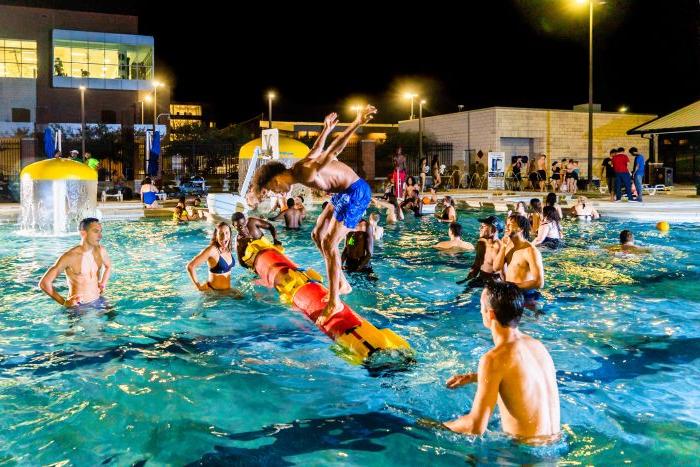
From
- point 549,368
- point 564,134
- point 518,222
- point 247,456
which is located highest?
point 564,134

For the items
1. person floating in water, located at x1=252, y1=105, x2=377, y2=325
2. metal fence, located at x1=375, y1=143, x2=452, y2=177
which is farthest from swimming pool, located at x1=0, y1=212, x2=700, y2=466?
metal fence, located at x1=375, y1=143, x2=452, y2=177

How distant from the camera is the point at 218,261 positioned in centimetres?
→ 927

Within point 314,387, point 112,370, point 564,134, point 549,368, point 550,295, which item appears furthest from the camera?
point 564,134

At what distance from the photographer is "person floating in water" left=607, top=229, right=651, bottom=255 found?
12938 millimetres

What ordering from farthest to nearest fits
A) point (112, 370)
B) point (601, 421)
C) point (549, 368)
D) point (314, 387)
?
point (112, 370), point (314, 387), point (601, 421), point (549, 368)

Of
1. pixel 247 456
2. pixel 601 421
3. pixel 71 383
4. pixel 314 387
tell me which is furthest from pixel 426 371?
pixel 71 383

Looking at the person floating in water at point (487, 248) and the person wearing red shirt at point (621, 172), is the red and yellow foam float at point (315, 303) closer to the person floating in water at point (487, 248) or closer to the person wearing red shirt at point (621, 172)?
the person floating in water at point (487, 248)

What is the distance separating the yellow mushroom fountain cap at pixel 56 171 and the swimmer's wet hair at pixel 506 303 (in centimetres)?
1503

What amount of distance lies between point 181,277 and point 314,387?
20.0ft

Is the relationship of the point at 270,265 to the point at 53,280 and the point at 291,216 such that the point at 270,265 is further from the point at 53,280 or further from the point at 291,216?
the point at 291,216

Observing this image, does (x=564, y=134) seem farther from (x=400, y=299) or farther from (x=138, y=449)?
(x=138, y=449)

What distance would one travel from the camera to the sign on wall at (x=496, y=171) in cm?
2989

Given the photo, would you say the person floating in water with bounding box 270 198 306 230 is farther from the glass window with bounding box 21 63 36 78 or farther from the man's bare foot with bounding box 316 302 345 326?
the glass window with bounding box 21 63 36 78

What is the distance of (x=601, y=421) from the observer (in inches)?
208
